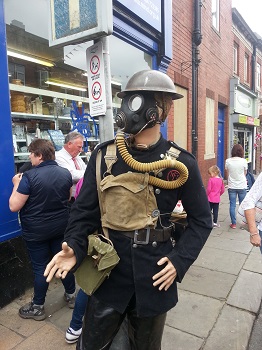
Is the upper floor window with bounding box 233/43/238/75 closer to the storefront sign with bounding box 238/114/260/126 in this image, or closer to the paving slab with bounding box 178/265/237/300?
the storefront sign with bounding box 238/114/260/126

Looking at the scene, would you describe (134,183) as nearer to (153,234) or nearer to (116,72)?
(153,234)

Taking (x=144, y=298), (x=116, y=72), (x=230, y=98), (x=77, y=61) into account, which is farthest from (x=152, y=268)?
(x=230, y=98)

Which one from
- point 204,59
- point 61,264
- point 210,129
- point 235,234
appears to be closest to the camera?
point 61,264

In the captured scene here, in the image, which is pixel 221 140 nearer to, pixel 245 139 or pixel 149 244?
pixel 245 139

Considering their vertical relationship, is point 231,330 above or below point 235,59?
below

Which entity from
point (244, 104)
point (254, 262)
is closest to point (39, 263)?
point (254, 262)

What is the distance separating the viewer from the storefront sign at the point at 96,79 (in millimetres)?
2543

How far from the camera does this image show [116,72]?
5.46 m

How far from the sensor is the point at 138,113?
1.63 meters

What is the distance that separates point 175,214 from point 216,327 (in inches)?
68.0

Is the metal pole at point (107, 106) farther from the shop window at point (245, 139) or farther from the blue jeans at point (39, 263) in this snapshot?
the shop window at point (245, 139)

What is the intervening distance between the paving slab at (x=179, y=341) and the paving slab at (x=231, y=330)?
84mm

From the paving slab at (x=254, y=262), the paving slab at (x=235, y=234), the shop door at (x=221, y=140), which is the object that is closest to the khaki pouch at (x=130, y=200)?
the paving slab at (x=254, y=262)

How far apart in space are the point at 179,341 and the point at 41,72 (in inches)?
155
